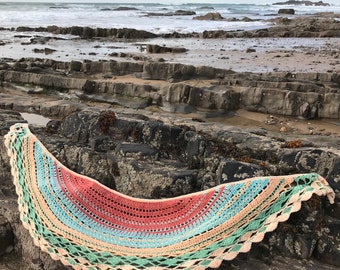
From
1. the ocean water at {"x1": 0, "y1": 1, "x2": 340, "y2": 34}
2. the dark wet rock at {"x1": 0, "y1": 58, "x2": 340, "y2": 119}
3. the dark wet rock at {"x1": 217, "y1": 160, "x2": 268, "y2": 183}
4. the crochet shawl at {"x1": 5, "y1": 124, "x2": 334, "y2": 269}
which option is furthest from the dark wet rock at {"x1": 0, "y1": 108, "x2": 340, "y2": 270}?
the ocean water at {"x1": 0, "y1": 1, "x2": 340, "y2": 34}

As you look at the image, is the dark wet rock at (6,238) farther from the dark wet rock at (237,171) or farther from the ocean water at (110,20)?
the ocean water at (110,20)

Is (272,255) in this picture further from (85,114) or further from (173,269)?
(85,114)

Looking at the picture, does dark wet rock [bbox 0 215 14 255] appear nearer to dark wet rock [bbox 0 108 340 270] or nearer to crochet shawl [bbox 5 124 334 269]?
dark wet rock [bbox 0 108 340 270]

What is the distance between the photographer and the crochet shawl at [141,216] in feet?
10.3

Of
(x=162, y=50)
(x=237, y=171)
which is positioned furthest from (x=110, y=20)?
(x=237, y=171)

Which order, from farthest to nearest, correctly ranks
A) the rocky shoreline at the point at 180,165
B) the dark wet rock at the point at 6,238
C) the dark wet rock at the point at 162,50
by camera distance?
the dark wet rock at the point at 162,50, the dark wet rock at the point at 6,238, the rocky shoreline at the point at 180,165

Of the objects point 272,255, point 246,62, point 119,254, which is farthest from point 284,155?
point 246,62

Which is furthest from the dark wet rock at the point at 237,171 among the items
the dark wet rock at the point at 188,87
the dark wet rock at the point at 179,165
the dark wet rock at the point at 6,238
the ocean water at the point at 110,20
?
the ocean water at the point at 110,20

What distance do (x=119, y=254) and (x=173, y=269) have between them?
513mm

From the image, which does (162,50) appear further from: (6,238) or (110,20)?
(110,20)

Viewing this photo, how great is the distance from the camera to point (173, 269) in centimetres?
315

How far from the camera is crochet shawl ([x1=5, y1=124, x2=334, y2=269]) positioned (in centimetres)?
314

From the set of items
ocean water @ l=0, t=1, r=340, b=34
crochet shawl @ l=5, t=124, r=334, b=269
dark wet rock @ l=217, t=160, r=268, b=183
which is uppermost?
ocean water @ l=0, t=1, r=340, b=34

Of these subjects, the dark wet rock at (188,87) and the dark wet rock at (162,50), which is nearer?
the dark wet rock at (188,87)
